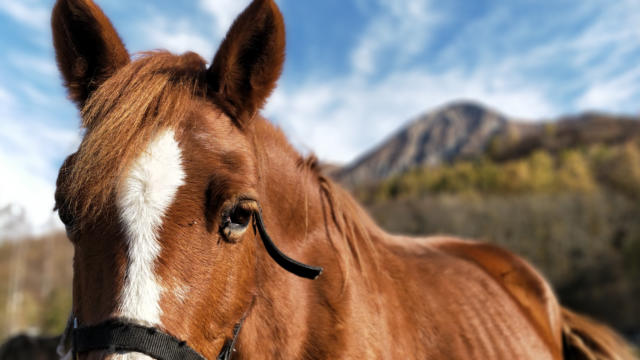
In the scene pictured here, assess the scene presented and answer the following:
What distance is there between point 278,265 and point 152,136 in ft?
2.79

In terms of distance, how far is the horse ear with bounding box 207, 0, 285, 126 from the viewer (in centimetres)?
208

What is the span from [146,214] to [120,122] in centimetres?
47

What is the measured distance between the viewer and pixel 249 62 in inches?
85.8

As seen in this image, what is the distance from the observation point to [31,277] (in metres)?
68.6

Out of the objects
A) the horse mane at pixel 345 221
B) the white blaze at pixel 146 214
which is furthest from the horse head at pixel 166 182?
the horse mane at pixel 345 221

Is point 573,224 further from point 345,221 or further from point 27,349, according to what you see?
point 345,221

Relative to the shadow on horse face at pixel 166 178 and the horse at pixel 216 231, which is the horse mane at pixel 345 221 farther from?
the shadow on horse face at pixel 166 178

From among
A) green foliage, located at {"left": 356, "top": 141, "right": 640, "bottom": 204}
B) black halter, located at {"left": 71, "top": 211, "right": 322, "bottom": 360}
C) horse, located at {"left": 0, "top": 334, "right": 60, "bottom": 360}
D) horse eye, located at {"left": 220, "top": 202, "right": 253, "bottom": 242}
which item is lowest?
horse, located at {"left": 0, "top": 334, "right": 60, "bottom": 360}

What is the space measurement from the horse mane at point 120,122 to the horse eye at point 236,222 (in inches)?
17.2

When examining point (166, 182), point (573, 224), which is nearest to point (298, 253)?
point (166, 182)

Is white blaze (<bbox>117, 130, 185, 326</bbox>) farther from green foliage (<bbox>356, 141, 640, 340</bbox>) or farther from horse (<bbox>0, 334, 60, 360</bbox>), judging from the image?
green foliage (<bbox>356, 141, 640, 340</bbox>)

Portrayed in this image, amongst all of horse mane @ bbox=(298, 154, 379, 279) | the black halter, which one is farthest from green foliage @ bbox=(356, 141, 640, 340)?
the black halter

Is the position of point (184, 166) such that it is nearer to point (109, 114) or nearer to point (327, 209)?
point (109, 114)

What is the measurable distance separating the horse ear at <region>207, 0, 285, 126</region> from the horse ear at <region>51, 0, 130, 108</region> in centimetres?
52
